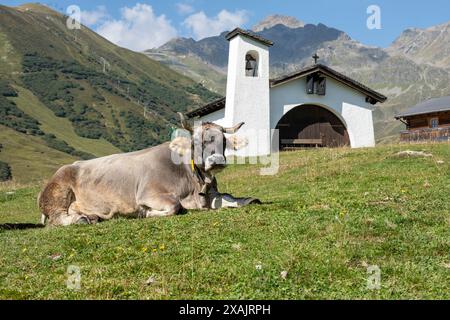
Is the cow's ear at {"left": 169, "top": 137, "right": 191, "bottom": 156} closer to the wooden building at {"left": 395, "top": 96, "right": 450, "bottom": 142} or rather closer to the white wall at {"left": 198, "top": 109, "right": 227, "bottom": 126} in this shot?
the white wall at {"left": 198, "top": 109, "right": 227, "bottom": 126}

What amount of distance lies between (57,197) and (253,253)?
22.4ft

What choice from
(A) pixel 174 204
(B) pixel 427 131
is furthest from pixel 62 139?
(A) pixel 174 204

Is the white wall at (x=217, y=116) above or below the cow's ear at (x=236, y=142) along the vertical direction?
above

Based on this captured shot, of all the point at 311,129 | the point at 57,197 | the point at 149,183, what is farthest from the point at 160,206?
the point at 311,129

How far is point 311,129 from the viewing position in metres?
42.9

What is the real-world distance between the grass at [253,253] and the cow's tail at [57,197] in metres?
0.99

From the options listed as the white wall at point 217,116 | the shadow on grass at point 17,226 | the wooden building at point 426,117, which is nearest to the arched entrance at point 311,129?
the white wall at point 217,116

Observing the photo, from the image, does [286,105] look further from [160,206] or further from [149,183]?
[160,206]

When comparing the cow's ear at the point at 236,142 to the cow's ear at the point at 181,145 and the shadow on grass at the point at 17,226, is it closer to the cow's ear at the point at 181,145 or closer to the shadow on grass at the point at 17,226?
the cow's ear at the point at 181,145

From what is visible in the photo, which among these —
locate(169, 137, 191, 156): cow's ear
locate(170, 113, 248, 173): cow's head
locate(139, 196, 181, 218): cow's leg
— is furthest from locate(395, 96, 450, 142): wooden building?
locate(139, 196, 181, 218): cow's leg

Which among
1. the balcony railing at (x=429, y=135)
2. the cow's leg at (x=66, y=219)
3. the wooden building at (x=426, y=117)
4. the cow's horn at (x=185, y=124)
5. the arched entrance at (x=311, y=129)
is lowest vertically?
the cow's leg at (x=66, y=219)

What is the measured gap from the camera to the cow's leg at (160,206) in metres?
11.2

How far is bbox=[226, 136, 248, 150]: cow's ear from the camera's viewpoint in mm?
12328

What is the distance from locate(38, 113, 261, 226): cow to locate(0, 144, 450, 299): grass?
95 cm
